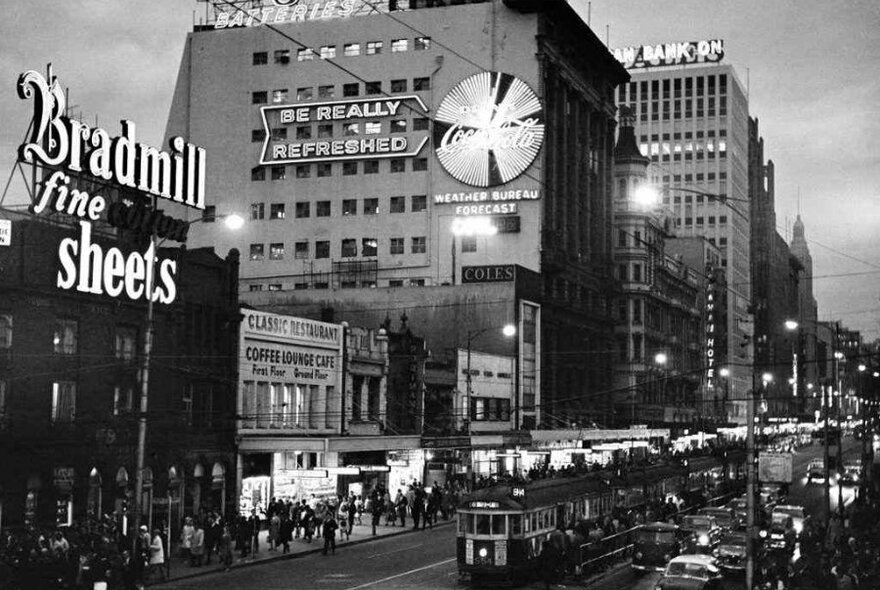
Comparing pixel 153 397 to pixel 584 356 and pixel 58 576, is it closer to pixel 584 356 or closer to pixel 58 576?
pixel 58 576

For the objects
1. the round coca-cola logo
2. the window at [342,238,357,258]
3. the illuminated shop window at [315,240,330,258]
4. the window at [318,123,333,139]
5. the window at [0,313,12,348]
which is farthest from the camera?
the illuminated shop window at [315,240,330,258]

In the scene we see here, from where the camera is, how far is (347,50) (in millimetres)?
100250

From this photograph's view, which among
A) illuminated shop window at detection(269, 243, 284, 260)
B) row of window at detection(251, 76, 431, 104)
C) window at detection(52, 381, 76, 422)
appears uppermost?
row of window at detection(251, 76, 431, 104)

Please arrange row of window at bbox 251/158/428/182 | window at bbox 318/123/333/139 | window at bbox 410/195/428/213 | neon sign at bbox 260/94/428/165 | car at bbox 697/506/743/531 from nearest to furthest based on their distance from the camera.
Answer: car at bbox 697/506/743/531, window at bbox 410/195/428/213, neon sign at bbox 260/94/428/165, row of window at bbox 251/158/428/182, window at bbox 318/123/333/139

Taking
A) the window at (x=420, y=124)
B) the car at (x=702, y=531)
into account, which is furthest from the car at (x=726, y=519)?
the window at (x=420, y=124)

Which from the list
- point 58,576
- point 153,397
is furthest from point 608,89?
point 58,576

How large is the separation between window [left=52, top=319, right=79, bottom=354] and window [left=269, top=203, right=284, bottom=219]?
58.6 meters

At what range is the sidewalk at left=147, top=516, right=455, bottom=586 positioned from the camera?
37.5m

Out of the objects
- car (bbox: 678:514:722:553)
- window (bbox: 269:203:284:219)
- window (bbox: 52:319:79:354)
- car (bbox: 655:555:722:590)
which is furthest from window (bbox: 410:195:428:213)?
car (bbox: 655:555:722:590)

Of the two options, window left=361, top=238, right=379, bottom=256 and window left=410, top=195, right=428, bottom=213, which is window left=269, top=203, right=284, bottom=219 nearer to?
window left=361, top=238, right=379, bottom=256

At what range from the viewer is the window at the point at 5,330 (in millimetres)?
39562

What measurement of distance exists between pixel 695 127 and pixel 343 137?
107 meters

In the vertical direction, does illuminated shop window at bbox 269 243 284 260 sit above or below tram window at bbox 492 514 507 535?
above

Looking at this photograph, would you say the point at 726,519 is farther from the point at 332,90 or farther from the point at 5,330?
the point at 332,90
